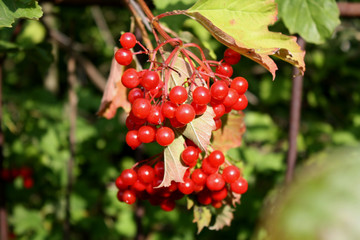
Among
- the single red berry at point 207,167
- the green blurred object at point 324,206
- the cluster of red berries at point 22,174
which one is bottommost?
the cluster of red berries at point 22,174

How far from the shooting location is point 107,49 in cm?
374

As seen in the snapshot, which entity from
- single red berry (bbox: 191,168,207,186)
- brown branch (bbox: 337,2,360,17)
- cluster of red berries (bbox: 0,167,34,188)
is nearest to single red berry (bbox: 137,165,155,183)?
single red berry (bbox: 191,168,207,186)

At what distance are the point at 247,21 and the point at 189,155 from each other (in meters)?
0.38

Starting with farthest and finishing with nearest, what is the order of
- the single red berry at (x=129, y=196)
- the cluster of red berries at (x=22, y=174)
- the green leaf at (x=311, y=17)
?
1. the cluster of red berries at (x=22, y=174)
2. the green leaf at (x=311, y=17)
3. the single red berry at (x=129, y=196)

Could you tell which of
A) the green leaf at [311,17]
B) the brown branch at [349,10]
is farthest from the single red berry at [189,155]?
the brown branch at [349,10]

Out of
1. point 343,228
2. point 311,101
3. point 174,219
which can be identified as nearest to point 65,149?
point 174,219

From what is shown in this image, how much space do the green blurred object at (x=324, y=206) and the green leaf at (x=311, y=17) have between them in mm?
1027

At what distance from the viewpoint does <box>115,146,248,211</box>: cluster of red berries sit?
2.90 ft

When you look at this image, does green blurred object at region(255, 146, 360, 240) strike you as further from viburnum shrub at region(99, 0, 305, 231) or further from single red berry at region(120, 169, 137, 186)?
A: single red berry at region(120, 169, 137, 186)

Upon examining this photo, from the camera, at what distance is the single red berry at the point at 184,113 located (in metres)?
0.77

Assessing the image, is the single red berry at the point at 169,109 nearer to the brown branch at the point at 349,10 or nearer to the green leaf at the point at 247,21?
the green leaf at the point at 247,21

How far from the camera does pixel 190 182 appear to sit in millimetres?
895

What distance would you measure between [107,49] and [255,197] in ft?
7.63

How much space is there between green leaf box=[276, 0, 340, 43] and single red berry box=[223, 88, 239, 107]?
0.52 metres
